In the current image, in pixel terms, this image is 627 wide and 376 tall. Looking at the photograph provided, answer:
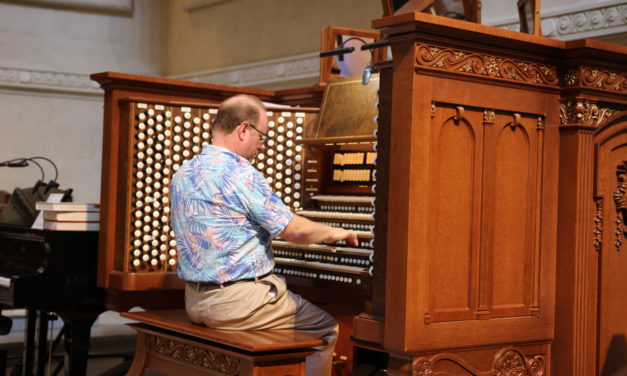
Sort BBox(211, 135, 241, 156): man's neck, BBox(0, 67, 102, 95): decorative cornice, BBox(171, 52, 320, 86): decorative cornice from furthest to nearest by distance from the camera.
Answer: BBox(0, 67, 102, 95): decorative cornice
BBox(171, 52, 320, 86): decorative cornice
BBox(211, 135, 241, 156): man's neck

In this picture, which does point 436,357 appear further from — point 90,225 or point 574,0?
point 574,0

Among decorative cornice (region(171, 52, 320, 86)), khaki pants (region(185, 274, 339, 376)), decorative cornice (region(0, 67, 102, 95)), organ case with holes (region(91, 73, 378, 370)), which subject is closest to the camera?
khaki pants (region(185, 274, 339, 376))

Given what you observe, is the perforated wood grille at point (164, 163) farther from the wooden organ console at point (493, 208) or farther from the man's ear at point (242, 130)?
the man's ear at point (242, 130)

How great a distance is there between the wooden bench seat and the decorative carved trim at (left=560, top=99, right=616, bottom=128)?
1.34 m

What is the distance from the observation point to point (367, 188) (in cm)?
462

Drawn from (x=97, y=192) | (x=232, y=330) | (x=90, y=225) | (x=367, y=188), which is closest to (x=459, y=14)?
(x=367, y=188)

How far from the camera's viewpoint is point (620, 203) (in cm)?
356

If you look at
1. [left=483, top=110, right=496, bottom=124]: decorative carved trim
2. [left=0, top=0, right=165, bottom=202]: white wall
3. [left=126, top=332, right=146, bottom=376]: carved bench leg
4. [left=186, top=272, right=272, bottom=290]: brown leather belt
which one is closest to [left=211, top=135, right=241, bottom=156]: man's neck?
[left=186, top=272, right=272, bottom=290]: brown leather belt

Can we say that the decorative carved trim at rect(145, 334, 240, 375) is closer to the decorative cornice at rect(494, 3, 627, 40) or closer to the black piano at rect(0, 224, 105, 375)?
the black piano at rect(0, 224, 105, 375)

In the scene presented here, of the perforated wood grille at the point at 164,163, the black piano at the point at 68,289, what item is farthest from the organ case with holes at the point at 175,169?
the black piano at the point at 68,289

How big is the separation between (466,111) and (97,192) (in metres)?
8.16

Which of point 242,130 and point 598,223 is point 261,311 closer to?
point 242,130

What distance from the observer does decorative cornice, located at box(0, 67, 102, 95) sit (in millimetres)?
10250

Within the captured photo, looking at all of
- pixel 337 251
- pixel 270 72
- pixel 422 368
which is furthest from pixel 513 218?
pixel 270 72
